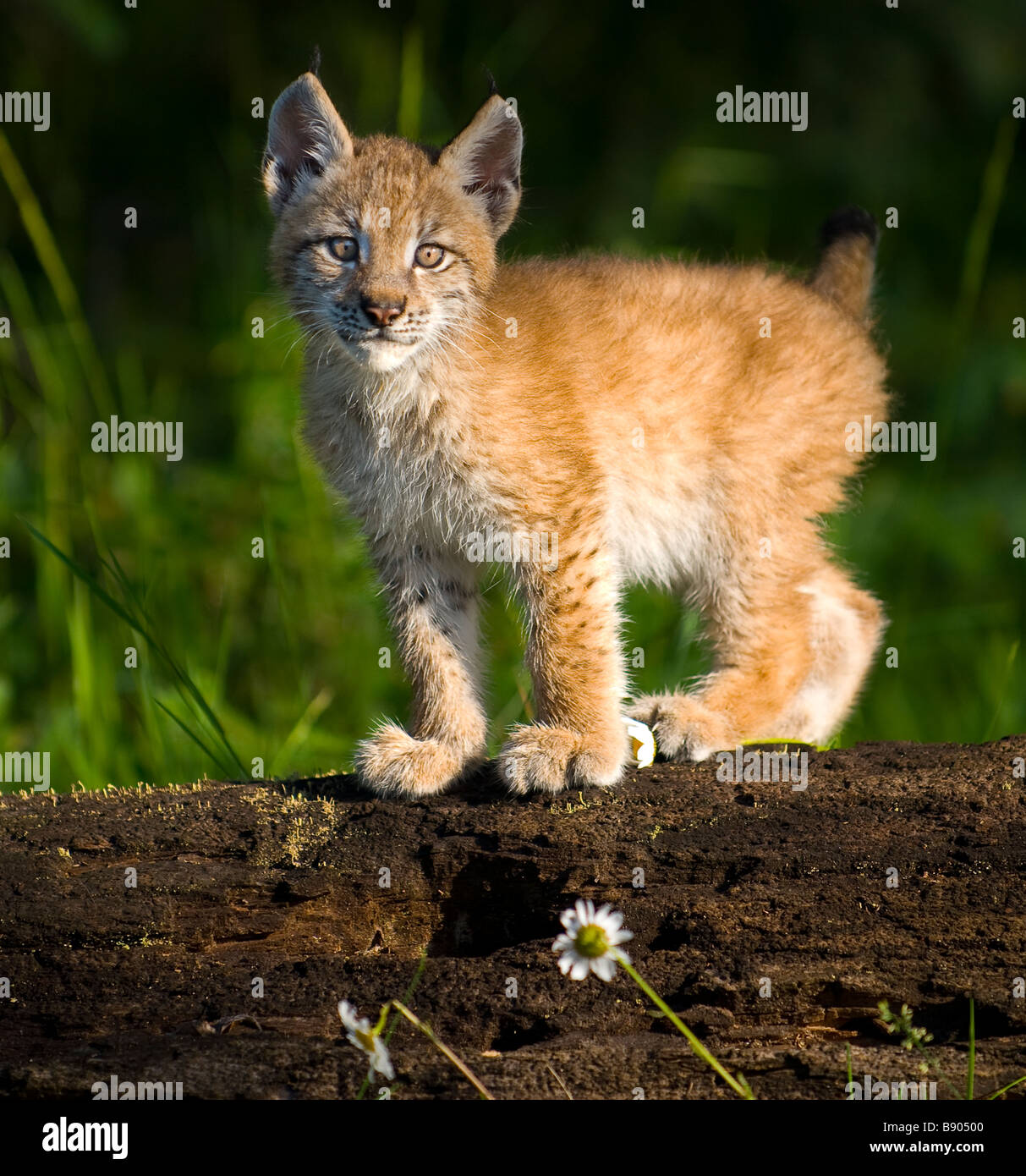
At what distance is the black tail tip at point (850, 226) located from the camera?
219 inches

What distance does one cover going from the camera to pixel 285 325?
612 cm

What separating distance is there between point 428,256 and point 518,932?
2124mm

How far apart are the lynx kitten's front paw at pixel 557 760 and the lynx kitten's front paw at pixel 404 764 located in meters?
0.24

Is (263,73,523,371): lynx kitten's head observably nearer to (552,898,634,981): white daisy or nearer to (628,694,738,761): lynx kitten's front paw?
A: (628,694,738,761): lynx kitten's front paw

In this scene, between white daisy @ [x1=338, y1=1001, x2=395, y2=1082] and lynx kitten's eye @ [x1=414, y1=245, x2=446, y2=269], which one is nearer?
white daisy @ [x1=338, y1=1001, x2=395, y2=1082]

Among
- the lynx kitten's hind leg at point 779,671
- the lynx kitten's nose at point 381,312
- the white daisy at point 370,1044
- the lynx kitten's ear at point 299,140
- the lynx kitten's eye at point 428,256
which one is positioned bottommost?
the white daisy at point 370,1044

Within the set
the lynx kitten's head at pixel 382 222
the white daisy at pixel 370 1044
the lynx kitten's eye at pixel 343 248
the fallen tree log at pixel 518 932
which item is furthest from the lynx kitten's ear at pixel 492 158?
the white daisy at pixel 370 1044

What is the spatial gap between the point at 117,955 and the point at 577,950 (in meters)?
1.29

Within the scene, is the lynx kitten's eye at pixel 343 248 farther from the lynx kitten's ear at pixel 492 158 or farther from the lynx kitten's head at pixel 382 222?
the lynx kitten's ear at pixel 492 158

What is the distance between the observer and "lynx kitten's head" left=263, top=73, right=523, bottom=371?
400cm

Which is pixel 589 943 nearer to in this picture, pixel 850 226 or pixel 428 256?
pixel 428 256

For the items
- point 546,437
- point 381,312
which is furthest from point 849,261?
point 381,312

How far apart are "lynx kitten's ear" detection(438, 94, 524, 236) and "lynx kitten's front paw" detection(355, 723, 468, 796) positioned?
177 cm

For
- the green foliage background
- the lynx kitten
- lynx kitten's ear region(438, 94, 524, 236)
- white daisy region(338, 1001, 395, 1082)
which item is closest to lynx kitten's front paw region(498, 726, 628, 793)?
the lynx kitten
